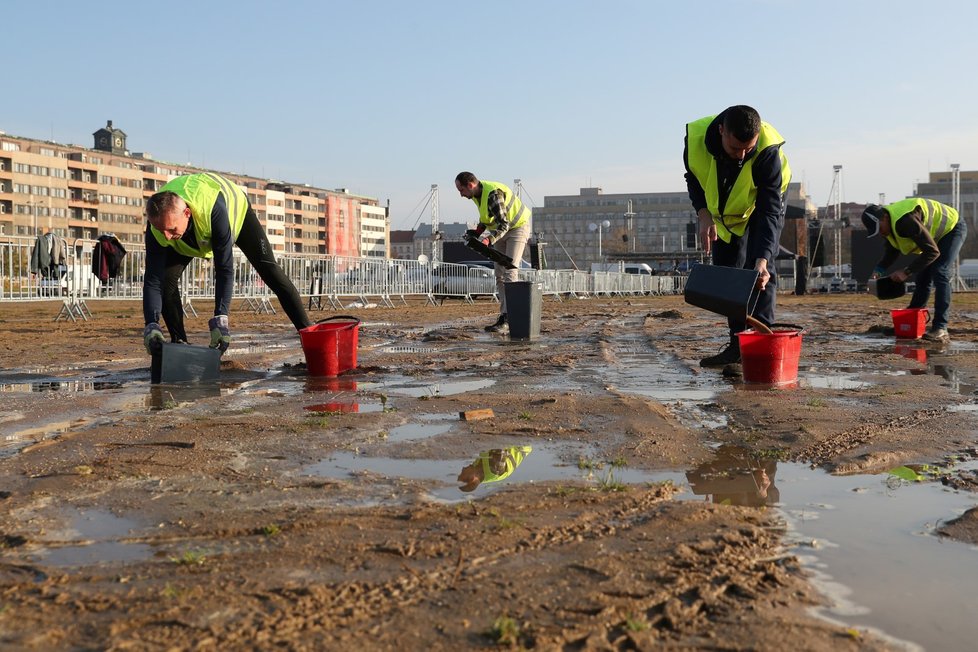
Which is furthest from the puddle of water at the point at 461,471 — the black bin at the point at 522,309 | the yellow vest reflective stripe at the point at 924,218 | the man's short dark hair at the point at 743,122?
the yellow vest reflective stripe at the point at 924,218

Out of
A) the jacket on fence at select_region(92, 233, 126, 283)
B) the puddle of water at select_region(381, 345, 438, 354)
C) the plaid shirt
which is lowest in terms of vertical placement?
the puddle of water at select_region(381, 345, 438, 354)

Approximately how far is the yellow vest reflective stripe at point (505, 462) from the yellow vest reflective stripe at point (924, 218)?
279 inches

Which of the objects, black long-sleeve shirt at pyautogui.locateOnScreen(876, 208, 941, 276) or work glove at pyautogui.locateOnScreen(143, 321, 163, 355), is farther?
black long-sleeve shirt at pyautogui.locateOnScreen(876, 208, 941, 276)

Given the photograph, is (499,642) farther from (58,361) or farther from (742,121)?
(58,361)

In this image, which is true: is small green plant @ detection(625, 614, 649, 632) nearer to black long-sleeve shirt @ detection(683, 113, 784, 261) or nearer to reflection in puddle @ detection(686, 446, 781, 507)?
reflection in puddle @ detection(686, 446, 781, 507)

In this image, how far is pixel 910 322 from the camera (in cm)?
980

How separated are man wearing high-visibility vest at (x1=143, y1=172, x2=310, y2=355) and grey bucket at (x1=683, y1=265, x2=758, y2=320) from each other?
9.10 ft

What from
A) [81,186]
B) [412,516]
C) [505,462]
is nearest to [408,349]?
[505,462]

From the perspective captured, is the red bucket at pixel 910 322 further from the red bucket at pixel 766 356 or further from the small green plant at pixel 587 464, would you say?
the small green plant at pixel 587 464

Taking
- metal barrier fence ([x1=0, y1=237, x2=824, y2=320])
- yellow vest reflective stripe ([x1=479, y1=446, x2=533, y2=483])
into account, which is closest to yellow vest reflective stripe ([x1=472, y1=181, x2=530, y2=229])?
metal barrier fence ([x1=0, y1=237, x2=824, y2=320])

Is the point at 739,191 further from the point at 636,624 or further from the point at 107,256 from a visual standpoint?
the point at 107,256

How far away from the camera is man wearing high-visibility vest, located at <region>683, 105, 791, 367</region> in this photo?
614cm

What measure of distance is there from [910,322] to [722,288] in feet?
15.8

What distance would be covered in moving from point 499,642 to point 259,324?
13.3 m
